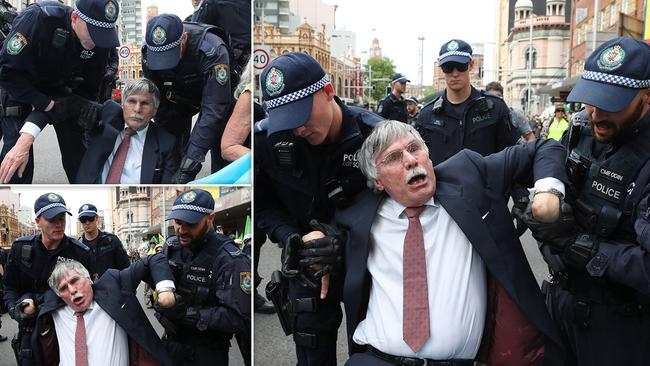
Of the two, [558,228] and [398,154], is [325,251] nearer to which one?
[398,154]

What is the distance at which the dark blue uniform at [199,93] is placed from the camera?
3.22 meters

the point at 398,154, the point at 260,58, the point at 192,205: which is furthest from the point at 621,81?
the point at 192,205

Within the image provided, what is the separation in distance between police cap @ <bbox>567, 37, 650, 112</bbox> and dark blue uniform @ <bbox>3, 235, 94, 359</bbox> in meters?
2.26

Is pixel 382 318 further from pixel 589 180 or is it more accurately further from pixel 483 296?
pixel 589 180

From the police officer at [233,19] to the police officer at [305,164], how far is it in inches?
9.1

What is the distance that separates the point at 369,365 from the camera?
3.01 meters

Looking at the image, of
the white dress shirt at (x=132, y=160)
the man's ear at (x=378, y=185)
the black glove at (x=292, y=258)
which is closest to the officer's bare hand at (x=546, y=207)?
the man's ear at (x=378, y=185)

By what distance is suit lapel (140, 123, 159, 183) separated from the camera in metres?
3.29

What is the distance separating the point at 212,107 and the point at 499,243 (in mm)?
1381

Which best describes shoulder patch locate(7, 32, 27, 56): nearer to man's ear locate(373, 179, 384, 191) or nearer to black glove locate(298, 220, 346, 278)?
black glove locate(298, 220, 346, 278)

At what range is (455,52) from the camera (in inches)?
226

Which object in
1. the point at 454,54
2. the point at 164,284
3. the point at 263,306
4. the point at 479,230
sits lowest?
the point at 263,306

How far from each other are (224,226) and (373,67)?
89.3 meters

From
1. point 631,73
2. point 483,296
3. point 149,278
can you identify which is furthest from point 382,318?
point 631,73
